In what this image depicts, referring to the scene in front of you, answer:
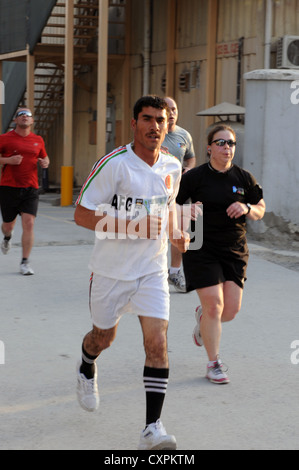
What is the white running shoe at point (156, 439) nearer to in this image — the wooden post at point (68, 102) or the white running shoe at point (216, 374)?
the white running shoe at point (216, 374)

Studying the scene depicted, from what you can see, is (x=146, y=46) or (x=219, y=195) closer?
(x=219, y=195)

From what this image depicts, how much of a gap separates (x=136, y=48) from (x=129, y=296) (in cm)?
1685

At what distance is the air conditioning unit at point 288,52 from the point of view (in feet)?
47.5

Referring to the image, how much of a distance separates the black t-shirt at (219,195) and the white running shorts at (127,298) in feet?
3.86

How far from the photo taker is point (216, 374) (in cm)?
555

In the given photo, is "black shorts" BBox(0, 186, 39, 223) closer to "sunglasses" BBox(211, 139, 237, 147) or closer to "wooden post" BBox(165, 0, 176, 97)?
"sunglasses" BBox(211, 139, 237, 147)

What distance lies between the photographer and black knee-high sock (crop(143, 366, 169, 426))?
14.1 feet

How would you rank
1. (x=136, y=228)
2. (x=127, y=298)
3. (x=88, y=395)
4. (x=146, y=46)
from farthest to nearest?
(x=146, y=46) → (x=88, y=395) → (x=127, y=298) → (x=136, y=228)

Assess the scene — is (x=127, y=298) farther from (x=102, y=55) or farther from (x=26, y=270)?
(x=102, y=55)

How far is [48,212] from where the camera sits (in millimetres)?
17000

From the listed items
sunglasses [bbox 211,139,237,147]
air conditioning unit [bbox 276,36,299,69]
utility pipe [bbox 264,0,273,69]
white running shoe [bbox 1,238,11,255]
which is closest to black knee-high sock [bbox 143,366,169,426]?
sunglasses [bbox 211,139,237,147]

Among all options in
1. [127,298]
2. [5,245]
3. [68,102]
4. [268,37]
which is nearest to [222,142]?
[127,298]

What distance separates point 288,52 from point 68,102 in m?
5.74

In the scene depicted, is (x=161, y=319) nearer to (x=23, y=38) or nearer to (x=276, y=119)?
(x=276, y=119)
